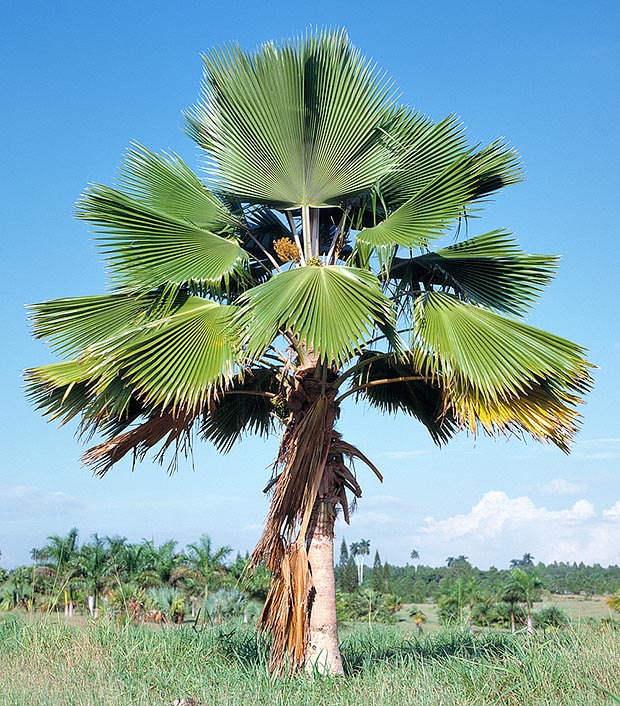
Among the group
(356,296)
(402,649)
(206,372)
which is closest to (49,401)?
(206,372)

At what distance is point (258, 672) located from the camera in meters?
7.71

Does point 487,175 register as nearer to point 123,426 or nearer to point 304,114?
point 304,114

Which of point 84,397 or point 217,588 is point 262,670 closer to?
point 84,397

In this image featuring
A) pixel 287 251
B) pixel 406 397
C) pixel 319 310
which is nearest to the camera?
pixel 319 310

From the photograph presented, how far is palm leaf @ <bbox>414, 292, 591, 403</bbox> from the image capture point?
7703 mm

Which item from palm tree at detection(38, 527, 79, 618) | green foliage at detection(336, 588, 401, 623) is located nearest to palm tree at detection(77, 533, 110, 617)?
green foliage at detection(336, 588, 401, 623)

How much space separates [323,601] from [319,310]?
9.98 feet

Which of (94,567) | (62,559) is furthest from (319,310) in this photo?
(94,567)

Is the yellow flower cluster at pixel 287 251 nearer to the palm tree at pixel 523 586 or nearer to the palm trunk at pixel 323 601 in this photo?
the palm trunk at pixel 323 601

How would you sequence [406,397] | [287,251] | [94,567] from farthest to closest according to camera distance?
1. [94,567]
2. [406,397]
3. [287,251]

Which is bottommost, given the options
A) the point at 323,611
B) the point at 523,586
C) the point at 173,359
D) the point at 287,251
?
the point at 323,611

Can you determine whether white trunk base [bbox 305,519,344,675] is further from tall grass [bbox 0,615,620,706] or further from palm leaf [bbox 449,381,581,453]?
palm leaf [bbox 449,381,581,453]

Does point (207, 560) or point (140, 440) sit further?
point (207, 560)

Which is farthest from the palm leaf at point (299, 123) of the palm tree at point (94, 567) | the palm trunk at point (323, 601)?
the palm tree at point (94, 567)
